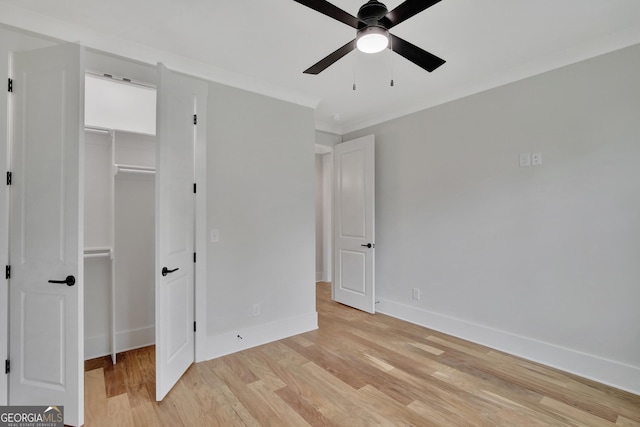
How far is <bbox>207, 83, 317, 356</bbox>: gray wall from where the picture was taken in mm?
2850

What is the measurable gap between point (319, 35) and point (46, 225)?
225 cm

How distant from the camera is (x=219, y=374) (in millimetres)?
2498

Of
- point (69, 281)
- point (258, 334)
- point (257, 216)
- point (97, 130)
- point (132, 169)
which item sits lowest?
point (258, 334)

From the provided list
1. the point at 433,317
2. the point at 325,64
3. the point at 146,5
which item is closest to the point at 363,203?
the point at 433,317

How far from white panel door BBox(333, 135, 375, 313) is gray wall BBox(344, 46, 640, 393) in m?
0.42

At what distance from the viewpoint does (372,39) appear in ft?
5.31

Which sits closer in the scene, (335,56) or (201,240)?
(335,56)

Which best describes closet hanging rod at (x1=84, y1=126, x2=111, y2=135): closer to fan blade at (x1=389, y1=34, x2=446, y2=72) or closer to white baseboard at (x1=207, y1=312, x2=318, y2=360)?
white baseboard at (x1=207, y1=312, x2=318, y2=360)

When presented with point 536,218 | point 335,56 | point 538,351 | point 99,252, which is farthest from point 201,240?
point 538,351

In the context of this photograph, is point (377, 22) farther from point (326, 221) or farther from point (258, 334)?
point (326, 221)

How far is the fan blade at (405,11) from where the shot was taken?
138cm

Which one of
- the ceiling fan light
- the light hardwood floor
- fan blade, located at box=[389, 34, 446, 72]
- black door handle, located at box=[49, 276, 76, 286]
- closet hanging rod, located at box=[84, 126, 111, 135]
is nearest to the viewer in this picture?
the ceiling fan light

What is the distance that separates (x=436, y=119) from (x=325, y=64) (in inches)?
82.4

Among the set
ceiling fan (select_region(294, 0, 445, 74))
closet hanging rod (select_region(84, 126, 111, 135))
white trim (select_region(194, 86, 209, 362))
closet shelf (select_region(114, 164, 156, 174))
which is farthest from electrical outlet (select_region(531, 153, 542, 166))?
→ closet hanging rod (select_region(84, 126, 111, 135))
